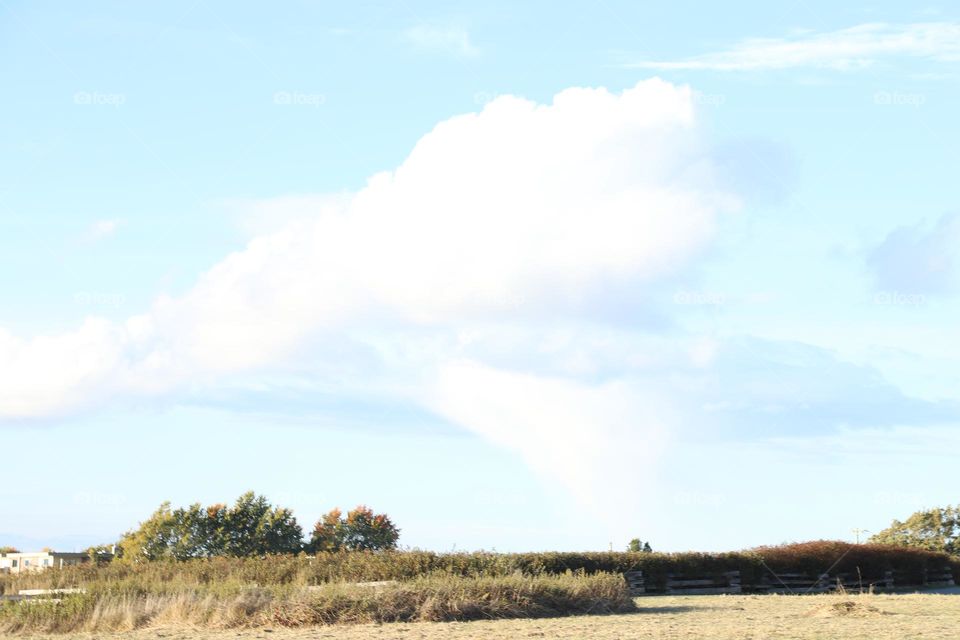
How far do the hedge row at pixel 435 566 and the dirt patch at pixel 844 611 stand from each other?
18.2ft

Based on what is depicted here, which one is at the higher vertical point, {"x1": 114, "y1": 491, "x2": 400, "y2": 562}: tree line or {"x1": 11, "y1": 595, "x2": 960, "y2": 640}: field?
{"x1": 114, "y1": 491, "x2": 400, "y2": 562}: tree line

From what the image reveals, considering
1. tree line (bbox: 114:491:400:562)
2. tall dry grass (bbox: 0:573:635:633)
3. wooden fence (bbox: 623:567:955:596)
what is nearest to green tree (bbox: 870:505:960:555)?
wooden fence (bbox: 623:567:955:596)

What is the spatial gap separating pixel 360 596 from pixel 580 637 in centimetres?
499

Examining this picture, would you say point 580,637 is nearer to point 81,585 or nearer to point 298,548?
point 81,585

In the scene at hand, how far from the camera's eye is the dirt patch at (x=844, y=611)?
1894 cm

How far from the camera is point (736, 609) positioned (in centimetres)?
2153

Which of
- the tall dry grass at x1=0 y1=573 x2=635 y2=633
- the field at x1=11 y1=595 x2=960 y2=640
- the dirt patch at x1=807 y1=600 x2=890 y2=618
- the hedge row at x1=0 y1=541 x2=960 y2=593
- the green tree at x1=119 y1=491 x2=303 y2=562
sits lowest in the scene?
the field at x1=11 y1=595 x2=960 y2=640

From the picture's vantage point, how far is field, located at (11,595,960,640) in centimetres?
1540

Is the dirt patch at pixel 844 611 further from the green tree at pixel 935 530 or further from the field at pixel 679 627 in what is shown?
the green tree at pixel 935 530

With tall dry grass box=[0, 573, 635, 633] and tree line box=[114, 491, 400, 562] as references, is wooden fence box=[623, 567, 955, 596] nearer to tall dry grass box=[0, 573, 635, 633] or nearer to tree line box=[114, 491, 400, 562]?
tall dry grass box=[0, 573, 635, 633]

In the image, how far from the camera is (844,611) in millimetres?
19266

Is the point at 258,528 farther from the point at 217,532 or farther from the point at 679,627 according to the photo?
the point at 679,627

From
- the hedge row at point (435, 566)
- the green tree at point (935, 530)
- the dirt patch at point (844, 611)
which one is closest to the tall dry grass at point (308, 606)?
the hedge row at point (435, 566)

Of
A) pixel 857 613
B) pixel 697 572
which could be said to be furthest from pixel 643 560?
pixel 857 613
